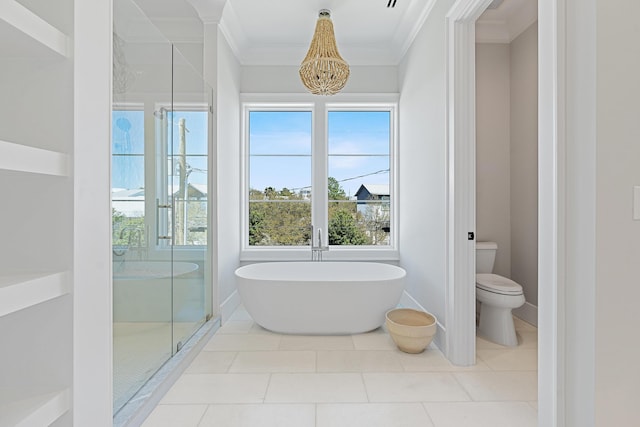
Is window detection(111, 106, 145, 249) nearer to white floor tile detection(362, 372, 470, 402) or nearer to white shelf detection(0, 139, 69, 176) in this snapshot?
white shelf detection(0, 139, 69, 176)

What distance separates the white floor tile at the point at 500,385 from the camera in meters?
2.05

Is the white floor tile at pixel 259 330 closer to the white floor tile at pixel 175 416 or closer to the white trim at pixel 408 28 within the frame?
the white floor tile at pixel 175 416

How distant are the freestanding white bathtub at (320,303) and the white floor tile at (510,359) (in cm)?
77

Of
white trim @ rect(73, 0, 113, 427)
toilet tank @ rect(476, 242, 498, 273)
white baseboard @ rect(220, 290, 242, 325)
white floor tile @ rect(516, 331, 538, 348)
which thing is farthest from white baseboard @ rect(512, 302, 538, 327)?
white trim @ rect(73, 0, 113, 427)

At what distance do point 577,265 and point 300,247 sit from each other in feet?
10.1

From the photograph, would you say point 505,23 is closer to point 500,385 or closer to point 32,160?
point 500,385

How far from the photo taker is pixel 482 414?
1877 millimetres

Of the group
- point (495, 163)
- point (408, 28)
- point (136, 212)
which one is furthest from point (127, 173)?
point (495, 163)

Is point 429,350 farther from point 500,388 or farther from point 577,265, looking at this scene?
point 577,265

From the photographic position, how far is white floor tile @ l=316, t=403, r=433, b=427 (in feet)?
5.88

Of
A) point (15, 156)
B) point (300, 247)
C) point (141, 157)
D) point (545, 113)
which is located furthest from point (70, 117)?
point (300, 247)

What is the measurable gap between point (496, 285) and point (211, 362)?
2246 millimetres

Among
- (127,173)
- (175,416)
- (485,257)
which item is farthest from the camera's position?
(485,257)

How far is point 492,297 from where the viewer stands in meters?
2.87
